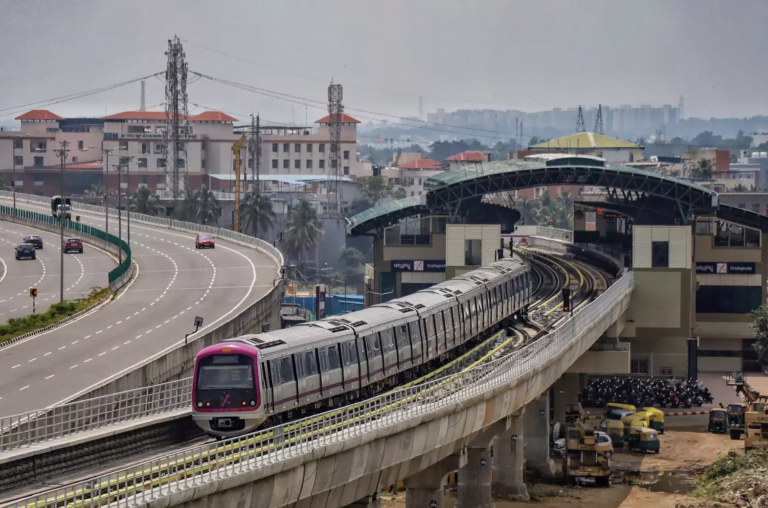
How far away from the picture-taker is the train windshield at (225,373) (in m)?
39.9

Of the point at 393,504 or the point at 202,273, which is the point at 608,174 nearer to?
the point at 202,273

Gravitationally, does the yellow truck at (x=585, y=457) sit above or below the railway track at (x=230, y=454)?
below


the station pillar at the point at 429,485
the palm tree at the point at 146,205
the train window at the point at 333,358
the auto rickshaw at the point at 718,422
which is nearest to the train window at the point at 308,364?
the train window at the point at 333,358

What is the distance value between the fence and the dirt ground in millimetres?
33770

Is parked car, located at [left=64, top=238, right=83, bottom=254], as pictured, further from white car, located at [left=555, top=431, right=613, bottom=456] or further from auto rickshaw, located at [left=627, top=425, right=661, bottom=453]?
auto rickshaw, located at [left=627, top=425, right=661, bottom=453]

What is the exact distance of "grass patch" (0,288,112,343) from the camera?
69.2 metres

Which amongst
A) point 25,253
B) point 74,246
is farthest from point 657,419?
point 74,246

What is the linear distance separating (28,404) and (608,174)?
Result: 66856 mm

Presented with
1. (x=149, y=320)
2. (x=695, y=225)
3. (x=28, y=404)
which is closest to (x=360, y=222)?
(x=695, y=225)

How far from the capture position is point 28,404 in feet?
164

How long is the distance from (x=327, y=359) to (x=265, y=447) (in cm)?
821

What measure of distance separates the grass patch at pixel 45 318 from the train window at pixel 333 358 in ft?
92.4

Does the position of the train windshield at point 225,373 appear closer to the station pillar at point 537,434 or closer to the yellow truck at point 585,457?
the yellow truck at point 585,457

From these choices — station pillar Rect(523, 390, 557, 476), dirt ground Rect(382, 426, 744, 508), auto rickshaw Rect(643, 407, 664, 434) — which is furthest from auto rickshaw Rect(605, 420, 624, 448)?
station pillar Rect(523, 390, 557, 476)
